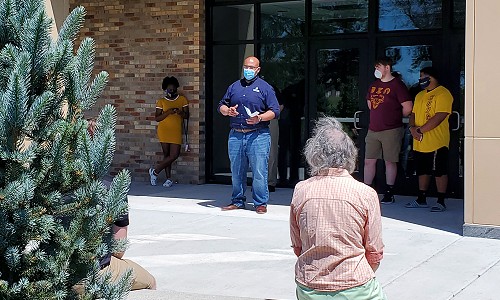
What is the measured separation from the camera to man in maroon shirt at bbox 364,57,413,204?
10.4 metres

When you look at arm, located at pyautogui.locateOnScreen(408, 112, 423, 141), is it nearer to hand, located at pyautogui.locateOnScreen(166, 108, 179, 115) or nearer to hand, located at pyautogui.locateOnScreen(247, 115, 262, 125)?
hand, located at pyautogui.locateOnScreen(247, 115, 262, 125)

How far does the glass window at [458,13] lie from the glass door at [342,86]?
1.38m

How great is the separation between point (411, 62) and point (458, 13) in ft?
3.06

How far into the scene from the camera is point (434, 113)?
32.1 feet

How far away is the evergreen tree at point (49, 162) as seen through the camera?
3080 millimetres

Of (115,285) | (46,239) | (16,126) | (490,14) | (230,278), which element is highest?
(490,14)

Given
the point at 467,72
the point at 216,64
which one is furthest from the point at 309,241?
the point at 216,64

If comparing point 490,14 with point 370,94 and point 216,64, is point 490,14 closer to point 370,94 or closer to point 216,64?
point 370,94

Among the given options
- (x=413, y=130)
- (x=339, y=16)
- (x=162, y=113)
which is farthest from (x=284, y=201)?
(x=339, y=16)

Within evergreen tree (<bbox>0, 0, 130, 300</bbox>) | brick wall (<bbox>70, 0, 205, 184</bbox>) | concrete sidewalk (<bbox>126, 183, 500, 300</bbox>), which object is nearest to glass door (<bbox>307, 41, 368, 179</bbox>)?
concrete sidewalk (<bbox>126, 183, 500, 300</bbox>)

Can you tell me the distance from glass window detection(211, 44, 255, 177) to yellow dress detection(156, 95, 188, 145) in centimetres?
63

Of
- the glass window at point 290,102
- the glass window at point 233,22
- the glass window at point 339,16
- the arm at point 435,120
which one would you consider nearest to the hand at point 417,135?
the arm at point 435,120

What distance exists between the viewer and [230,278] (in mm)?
6617

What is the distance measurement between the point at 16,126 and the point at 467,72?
→ 5.84 m
